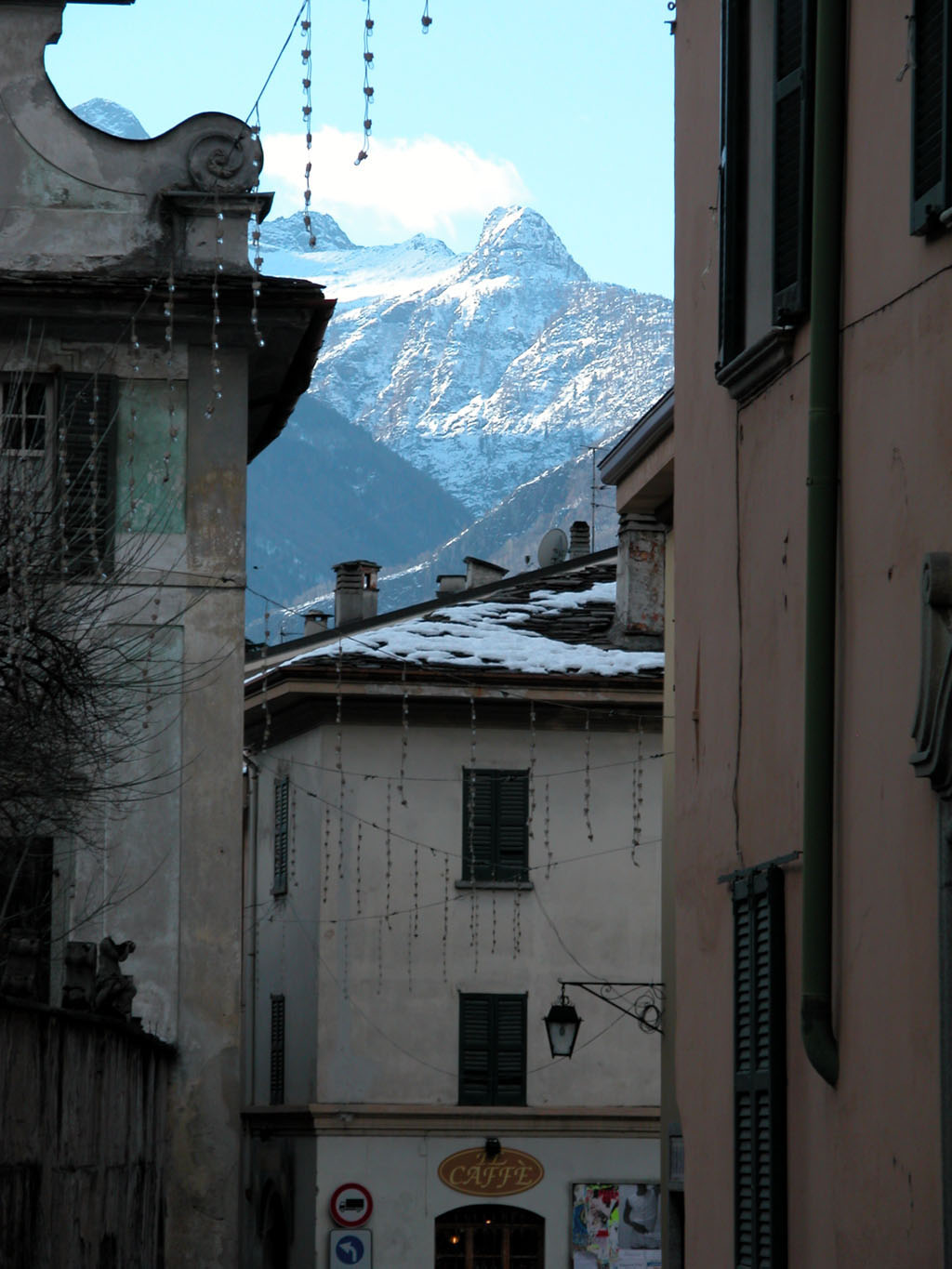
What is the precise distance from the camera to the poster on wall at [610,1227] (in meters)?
29.4

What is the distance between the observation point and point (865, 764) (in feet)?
24.3

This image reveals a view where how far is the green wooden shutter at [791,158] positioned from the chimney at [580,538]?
39.4 m

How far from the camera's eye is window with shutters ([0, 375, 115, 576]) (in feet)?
57.5

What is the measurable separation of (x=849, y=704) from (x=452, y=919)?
2294 centimetres

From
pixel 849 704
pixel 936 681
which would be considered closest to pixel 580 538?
pixel 849 704

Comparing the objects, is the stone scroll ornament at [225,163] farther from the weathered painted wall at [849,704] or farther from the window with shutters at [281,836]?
the window with shutters at [281,836]

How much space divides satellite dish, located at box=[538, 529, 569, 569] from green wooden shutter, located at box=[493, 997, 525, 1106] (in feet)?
45.9

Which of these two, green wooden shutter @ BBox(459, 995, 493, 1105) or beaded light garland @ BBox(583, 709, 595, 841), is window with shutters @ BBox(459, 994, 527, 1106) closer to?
green wooden shutter @ BBox(459, 995, 493, 1105)

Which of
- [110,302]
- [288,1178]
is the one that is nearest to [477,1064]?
[288,1178]

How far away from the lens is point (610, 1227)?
96.7 feet

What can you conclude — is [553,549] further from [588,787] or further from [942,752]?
[942,752]

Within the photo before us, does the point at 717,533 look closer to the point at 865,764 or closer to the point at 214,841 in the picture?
the point at 865,764

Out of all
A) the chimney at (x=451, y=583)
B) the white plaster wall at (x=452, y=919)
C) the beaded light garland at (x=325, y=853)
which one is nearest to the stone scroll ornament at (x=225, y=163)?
the white plaster wall at (x=452, y=919)

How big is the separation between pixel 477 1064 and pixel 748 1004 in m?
21.5
